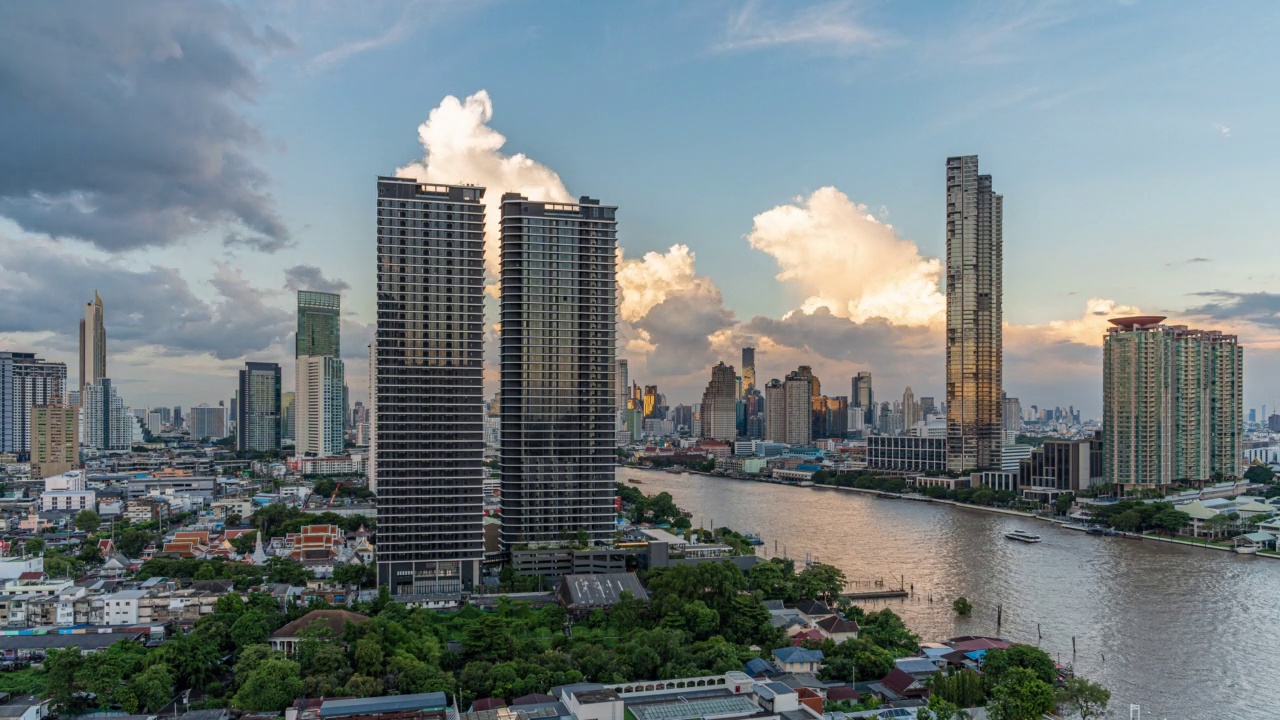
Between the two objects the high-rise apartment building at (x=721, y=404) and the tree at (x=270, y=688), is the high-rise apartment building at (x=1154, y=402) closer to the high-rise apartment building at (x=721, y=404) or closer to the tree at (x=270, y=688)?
the tree at (x=270, y=688)

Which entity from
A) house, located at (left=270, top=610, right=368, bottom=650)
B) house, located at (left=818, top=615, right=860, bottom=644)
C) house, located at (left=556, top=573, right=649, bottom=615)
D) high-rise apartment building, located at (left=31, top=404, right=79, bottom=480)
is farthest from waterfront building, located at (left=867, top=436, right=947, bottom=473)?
high-rise apartment building, located at (left=31, top=404, right=79, bottom=480)

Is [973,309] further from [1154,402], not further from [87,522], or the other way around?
[87,522]

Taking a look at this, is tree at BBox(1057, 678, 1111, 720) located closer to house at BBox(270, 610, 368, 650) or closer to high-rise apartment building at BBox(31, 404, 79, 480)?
house at BBox(270, 610, 368, 650)

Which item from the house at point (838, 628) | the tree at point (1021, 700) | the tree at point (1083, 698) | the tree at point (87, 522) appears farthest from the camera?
the tree at point (87, 522)

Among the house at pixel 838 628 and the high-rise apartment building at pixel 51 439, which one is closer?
the house at pixel 838 628

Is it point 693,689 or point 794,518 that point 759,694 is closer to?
point 693,689

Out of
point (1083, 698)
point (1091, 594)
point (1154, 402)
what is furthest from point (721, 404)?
point (1083, 698)

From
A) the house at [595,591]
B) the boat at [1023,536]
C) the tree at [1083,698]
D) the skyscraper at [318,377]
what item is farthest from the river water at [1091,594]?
the skyscraper at [318,377]
